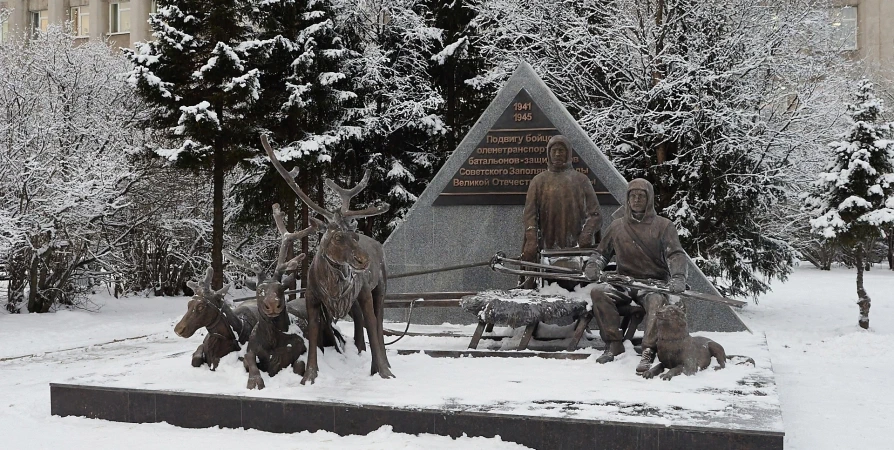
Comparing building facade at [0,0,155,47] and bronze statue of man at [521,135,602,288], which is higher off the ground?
building facade at [0,0,155,47]

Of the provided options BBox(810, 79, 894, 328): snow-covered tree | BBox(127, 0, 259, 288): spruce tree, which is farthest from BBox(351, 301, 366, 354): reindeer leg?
BBox(810, 79, 894, 328): snow-covered tree

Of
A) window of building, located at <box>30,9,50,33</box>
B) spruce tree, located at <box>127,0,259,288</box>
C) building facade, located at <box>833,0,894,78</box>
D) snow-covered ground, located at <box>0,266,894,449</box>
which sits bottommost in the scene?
snow-covered ground, located at <box>0,266,894,449</box>

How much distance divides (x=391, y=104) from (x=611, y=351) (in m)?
11.5

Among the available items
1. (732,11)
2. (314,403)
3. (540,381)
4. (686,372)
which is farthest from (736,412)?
(732,11)

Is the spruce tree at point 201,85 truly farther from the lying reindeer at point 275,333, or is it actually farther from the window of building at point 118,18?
the window of building at point 118,18

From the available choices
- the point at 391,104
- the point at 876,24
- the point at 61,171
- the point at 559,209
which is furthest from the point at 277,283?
the point at 876,24

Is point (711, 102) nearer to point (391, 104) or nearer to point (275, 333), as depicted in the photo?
point (391, 104)

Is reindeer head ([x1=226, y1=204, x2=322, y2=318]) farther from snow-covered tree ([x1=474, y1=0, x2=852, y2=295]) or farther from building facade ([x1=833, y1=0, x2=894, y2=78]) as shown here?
building facade ([x1=833, y1=0, x2=894, y2=78])

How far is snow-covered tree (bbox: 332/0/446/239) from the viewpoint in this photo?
1759 cm

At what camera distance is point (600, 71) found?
54.4 ft

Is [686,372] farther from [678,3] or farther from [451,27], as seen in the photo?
[451,27]

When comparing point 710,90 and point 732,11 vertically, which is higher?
point 732,11

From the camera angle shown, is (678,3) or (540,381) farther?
(678,3)

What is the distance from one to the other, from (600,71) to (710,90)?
2.32 m
